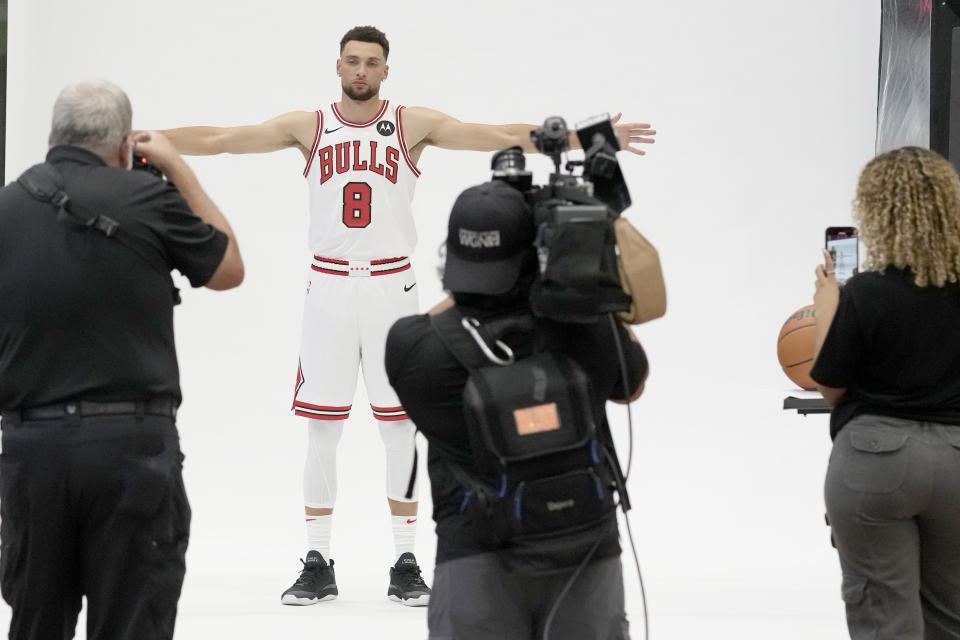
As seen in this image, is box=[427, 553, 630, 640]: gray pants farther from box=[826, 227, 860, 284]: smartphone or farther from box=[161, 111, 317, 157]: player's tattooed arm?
box=[161, 111, 317, 157]: player's tattooed arm

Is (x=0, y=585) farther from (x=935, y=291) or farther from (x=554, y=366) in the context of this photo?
(x=935, y=291)

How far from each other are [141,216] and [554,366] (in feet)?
2.93

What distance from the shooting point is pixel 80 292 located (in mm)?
2562

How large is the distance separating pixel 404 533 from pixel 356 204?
4.36 feet

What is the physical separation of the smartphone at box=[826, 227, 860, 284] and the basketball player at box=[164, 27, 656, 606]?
192cm

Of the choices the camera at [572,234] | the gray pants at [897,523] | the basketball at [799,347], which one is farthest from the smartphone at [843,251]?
the camera at [572,234]

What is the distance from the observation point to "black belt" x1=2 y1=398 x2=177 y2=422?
8.40 ft

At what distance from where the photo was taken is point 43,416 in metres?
2.57

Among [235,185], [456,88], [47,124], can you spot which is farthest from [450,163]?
[47,124]

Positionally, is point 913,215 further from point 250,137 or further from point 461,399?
point 250,137

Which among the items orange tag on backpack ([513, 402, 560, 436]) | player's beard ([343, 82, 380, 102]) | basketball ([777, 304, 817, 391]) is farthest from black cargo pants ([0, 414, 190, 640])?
player's beard ([343, 82, 380, 102])

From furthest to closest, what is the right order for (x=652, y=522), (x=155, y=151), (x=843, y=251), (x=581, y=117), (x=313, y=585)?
(x=581, y=117)
(x=652, y=522)
(x=313, y=585)
(x=843, y=251)
(x=155, y=151)

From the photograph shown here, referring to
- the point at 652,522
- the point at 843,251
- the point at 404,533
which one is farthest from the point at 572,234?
the point at 652,522

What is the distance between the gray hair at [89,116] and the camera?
2.63 m
